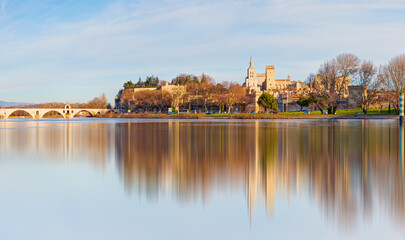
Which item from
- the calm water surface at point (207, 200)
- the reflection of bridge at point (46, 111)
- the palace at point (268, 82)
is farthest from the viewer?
the palace at point (268, 82)

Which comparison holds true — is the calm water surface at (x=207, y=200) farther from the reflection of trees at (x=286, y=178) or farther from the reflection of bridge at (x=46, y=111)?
the reflection of bridge at (x=46, y=111)

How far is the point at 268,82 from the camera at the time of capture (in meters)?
167

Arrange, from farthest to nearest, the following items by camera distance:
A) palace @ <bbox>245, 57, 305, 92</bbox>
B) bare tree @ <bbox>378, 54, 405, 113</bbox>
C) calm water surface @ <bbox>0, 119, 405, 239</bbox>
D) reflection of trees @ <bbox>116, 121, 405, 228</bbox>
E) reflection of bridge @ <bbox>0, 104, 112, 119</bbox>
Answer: palace @ <bbox>245, 57, 305, 92</bbox> < reflection of bridge @ <bbox>0, 104, 112, 119</bbox> < bare tree @ <bbox>378, 54, 405, 113</bbox> < reflection of trees @ <bbox>116, 121, 405, 228</bbox> < calm water surface @ <bbox>0, 119, 405, 239</bbox>

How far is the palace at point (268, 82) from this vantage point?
158000mm

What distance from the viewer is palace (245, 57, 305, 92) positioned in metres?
158

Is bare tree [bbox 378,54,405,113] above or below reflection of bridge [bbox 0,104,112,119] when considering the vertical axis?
above

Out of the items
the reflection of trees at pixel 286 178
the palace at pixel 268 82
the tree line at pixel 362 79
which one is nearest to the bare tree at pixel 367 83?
the tree line at pixel 362 79

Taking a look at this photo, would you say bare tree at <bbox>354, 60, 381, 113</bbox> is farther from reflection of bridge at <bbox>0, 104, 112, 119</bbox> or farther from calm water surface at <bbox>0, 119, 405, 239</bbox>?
reflection of bridge at <bbox>0, 104, 112, 119</bbox>

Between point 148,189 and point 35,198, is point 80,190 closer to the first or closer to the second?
point 35,198

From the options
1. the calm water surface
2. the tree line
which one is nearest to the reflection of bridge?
the tree line

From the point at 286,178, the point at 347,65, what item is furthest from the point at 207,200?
the point at 347,65

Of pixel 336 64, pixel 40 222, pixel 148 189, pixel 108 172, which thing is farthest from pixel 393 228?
pixel 336 64

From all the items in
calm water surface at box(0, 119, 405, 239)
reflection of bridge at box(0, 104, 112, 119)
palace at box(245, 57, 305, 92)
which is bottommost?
calm water surface at box(0, 119, 405, 239)

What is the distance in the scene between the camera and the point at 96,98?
631ft
